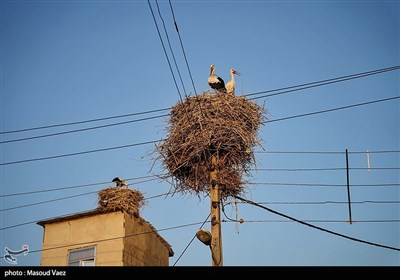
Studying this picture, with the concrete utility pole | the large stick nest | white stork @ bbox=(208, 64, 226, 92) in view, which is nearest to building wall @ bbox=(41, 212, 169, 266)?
the large stick nest

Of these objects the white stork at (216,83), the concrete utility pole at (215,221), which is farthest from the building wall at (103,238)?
the white stork at (216,83)

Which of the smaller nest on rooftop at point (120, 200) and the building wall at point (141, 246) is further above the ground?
the smaller nest on rooftop at point (120, 200)

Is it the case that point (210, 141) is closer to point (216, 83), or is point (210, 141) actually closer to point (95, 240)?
point (216, 83)

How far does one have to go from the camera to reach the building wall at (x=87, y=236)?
1458cm

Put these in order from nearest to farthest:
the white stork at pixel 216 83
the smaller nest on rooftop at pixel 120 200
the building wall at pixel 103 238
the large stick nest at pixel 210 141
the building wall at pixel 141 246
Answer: the large stick nest at pixel 210 141, the building wall at pixel 103 238, the building wall at pixel 141 246, the smaller nest on rooftop at pixel 120 200, the white stork at pixel 216 83

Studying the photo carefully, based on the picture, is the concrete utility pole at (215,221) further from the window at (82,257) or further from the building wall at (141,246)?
the window at (82,257)

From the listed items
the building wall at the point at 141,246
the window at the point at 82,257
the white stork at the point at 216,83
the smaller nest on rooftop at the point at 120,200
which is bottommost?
the window at the point at 82,257

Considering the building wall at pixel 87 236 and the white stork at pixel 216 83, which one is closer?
the building wall at pixel 87 236

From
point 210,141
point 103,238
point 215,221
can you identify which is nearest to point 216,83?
point 210,141

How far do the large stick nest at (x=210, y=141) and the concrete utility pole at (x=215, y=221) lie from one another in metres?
0.16

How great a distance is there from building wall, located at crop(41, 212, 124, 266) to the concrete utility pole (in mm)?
3377

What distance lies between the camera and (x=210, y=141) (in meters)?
13.1
